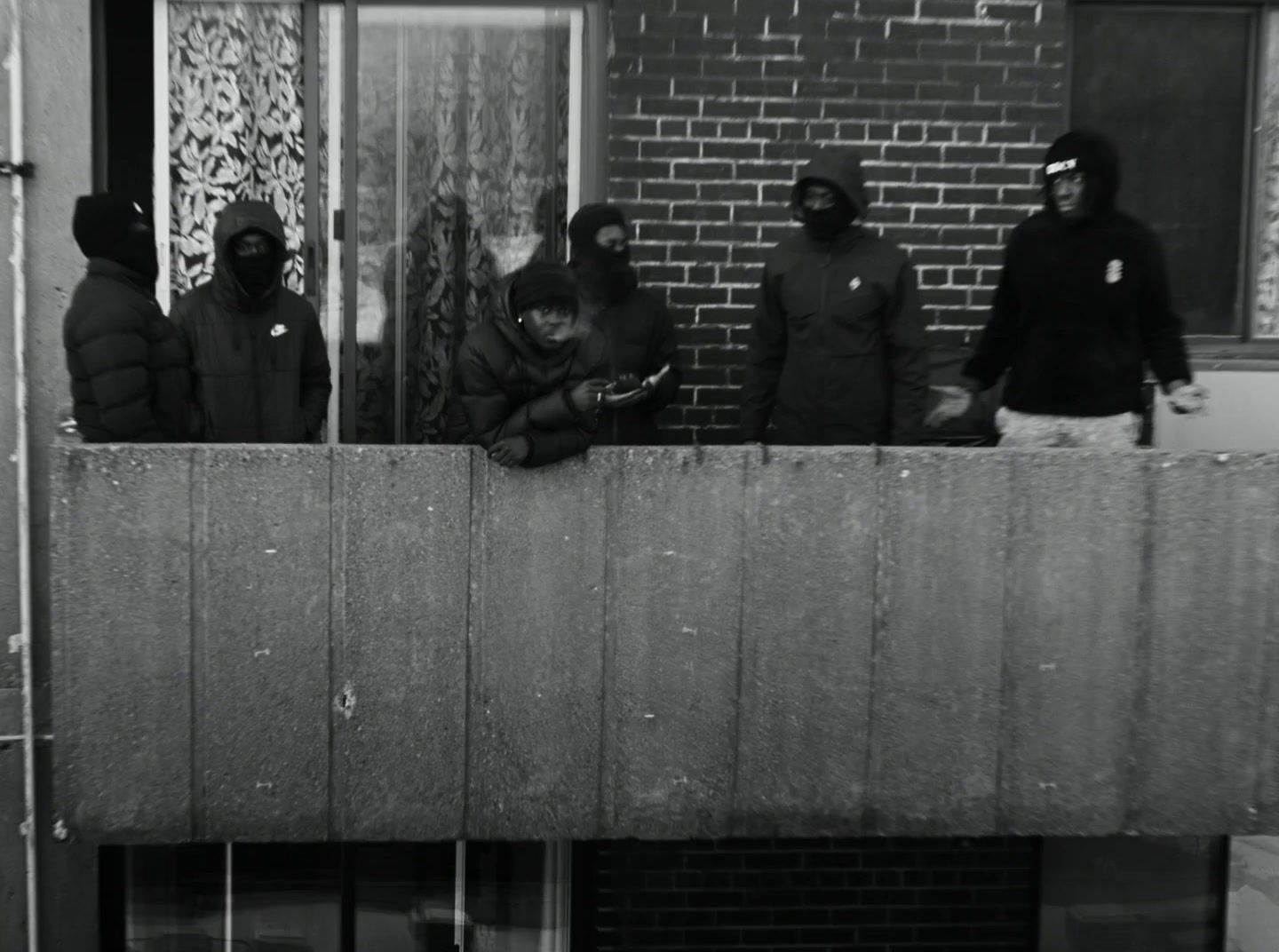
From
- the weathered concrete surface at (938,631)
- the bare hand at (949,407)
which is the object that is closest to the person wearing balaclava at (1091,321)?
the bare hand at (949,407)

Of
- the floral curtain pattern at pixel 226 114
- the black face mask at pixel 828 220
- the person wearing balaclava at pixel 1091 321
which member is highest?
the floral curtain pattern at pixel 226 114

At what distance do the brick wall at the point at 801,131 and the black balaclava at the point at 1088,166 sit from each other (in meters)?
1.15

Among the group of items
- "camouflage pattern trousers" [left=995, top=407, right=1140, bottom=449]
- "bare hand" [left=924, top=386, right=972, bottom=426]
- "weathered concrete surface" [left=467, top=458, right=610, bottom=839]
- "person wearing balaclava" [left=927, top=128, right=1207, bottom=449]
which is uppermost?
"person wearing balaclava" [left=927, top=128, right=1207, bottom=449]

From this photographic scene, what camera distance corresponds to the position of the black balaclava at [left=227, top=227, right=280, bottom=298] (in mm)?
4957

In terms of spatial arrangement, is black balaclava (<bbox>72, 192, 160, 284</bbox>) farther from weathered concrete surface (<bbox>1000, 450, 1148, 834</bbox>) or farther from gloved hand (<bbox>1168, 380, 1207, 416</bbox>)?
gloved hand (<bbox>1168, 380, 1207, 416</bbox>)

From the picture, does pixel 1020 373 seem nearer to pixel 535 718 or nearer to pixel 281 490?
pixel 535 718

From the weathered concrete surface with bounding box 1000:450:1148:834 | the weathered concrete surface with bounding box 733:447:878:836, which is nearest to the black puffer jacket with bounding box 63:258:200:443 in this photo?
the weathered concrete surface with bounding box 733:447:878:836

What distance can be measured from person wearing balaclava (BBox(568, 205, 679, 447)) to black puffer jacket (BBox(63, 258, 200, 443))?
148 cm

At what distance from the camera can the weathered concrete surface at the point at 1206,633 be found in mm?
4562

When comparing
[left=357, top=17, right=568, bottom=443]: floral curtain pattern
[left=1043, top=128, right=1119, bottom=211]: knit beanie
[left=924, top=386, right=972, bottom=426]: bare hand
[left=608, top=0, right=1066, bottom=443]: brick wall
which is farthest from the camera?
[left=357, top=17, right=568, bottom=443]: floral curtain pattern

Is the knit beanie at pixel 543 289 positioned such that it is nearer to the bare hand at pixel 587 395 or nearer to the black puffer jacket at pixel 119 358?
the bare hand at pixel 587 395

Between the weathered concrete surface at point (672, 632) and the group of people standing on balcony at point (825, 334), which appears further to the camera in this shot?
the group of people standing on balcony at point (825, 334)

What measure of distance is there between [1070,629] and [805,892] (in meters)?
2.14

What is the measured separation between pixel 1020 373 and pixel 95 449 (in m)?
2.95
